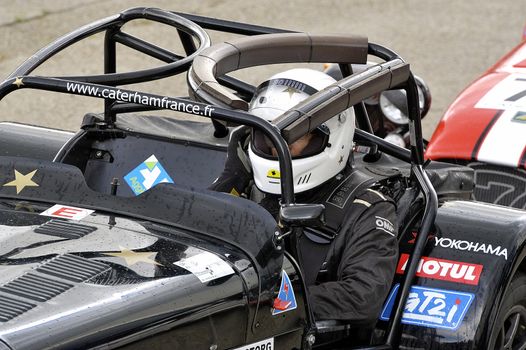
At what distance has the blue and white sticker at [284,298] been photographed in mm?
3766

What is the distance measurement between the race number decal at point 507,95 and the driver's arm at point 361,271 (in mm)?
2102

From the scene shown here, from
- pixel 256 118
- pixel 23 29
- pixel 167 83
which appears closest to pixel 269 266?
pixel 256 118

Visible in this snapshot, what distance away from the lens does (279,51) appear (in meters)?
4.59

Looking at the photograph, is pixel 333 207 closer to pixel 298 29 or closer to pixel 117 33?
pixel 117 33

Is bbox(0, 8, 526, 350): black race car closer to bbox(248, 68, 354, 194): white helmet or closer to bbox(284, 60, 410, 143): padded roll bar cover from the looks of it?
bbox(284, 60, 410, 143): padded roll bar cover

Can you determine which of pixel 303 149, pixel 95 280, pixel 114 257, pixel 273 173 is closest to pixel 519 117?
pixel 303 149

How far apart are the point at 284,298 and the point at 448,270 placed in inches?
34.0

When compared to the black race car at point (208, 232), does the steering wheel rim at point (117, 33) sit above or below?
above

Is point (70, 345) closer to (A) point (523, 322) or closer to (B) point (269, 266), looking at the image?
(B) point (269, 266)

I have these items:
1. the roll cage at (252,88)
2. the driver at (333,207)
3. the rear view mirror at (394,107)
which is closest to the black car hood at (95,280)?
the roll cage at (252,88)

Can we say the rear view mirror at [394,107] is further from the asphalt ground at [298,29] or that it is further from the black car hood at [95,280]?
the black car hood at [95,280]

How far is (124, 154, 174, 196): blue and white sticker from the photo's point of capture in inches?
193

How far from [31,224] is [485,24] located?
9698 millimetres

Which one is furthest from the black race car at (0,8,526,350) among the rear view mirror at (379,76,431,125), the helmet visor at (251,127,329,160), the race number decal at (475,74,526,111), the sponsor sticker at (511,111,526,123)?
the rear view mirror at (379,76,431,125)
